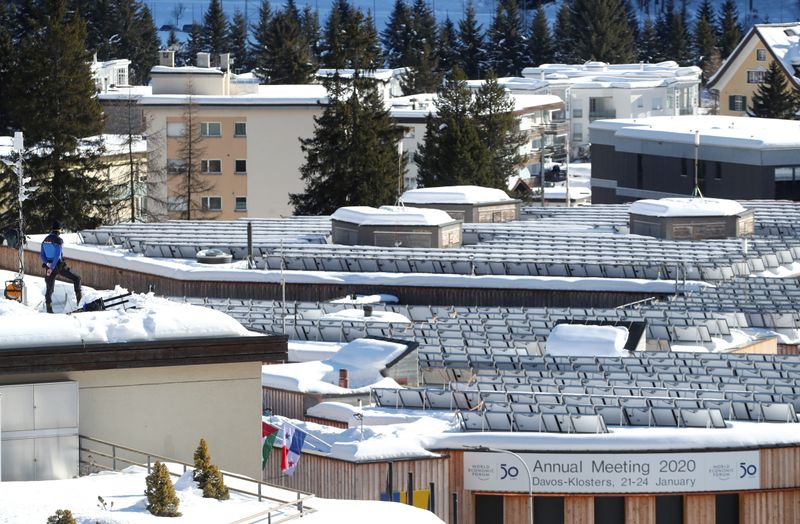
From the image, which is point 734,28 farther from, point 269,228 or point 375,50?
point 269,228

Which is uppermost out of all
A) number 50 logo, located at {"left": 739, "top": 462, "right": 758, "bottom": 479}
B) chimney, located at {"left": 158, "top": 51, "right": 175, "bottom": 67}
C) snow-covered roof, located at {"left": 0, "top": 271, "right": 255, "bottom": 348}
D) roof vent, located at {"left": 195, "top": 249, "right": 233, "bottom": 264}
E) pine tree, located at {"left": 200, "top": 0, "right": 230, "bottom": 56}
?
pine tree, located at {"left": 200, "top": 0, "right": 230, "bottom": 56}

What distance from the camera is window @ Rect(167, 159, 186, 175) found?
9801cm

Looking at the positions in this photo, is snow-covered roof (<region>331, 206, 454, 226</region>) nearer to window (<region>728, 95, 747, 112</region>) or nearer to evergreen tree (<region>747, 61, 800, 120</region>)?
evergreen tree (<region>747, 61, 800, 120</region>)

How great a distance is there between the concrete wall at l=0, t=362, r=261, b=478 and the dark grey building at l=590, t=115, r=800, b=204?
58662mm

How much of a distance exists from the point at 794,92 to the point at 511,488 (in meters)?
97.5

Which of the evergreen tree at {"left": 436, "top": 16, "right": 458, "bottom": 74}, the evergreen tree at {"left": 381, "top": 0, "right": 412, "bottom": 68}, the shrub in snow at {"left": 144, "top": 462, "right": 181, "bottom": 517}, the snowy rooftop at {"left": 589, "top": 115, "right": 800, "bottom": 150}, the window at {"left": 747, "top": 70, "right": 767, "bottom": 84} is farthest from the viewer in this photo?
the evergreen tree at {"left": 381, "top": 0, "right": 412, "bottom": 68}

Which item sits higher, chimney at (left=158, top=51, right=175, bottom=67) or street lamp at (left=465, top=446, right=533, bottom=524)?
chimney at (left=158, top=51, right=175, bottom=67)

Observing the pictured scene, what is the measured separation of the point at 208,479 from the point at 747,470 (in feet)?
40.7

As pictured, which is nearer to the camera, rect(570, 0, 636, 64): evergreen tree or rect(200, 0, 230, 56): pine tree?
rect(570, 0, 636, 64): evergreen tree

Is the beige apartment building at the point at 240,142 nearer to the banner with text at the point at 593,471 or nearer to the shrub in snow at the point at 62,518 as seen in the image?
the banner with text at the point at 593,471

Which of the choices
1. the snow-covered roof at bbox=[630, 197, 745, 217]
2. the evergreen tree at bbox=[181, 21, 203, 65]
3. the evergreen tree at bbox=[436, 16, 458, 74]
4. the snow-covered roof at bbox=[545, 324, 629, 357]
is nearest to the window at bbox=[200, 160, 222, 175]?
the snow-covered roof at bbox=[630, 197, 745, 217]

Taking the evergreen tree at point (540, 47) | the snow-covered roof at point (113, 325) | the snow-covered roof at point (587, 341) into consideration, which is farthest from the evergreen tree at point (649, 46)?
the snow-covered roof at point (113, 325)

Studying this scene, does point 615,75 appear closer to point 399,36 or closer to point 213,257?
point 399,36

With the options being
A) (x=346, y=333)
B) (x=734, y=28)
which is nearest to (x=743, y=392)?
(x=346, y=333)
